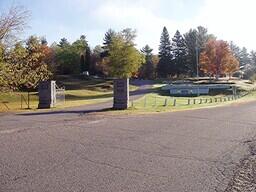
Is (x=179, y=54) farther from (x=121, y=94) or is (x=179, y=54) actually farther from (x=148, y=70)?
(x=121, y=94)

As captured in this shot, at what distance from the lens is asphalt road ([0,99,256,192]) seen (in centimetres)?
801

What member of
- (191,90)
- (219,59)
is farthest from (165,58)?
(191,90)

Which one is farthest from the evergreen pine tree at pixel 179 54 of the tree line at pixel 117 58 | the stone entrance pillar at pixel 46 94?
the stone entrance pillar at pixel 46 94

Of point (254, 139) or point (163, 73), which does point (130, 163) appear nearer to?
point (254, 139)

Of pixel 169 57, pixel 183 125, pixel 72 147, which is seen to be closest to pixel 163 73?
pixel 169 57

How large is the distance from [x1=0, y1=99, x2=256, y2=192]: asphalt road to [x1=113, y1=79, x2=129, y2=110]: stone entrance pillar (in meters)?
11.7

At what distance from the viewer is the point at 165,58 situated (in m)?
118

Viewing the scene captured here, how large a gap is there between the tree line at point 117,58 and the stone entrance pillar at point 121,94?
668cm

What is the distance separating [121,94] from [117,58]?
188 feet

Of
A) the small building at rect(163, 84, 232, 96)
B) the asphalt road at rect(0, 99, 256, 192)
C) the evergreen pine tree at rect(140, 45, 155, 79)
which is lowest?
the small building at rect(163, 84, 232, 96)

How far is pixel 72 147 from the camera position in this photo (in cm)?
1211

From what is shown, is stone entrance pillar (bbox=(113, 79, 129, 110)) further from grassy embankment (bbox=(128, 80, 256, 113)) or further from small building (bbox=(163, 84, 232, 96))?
small building (bbox=(163, 84, 232, 96))

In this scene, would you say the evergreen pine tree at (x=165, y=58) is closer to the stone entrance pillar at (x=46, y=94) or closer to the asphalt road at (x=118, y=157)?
the stone entrance pillar at (x=46, y=94)

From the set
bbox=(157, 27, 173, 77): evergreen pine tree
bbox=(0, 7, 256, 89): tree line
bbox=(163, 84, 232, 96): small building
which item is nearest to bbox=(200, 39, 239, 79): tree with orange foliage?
bbox=(0, 7, 256, 89): tree line
